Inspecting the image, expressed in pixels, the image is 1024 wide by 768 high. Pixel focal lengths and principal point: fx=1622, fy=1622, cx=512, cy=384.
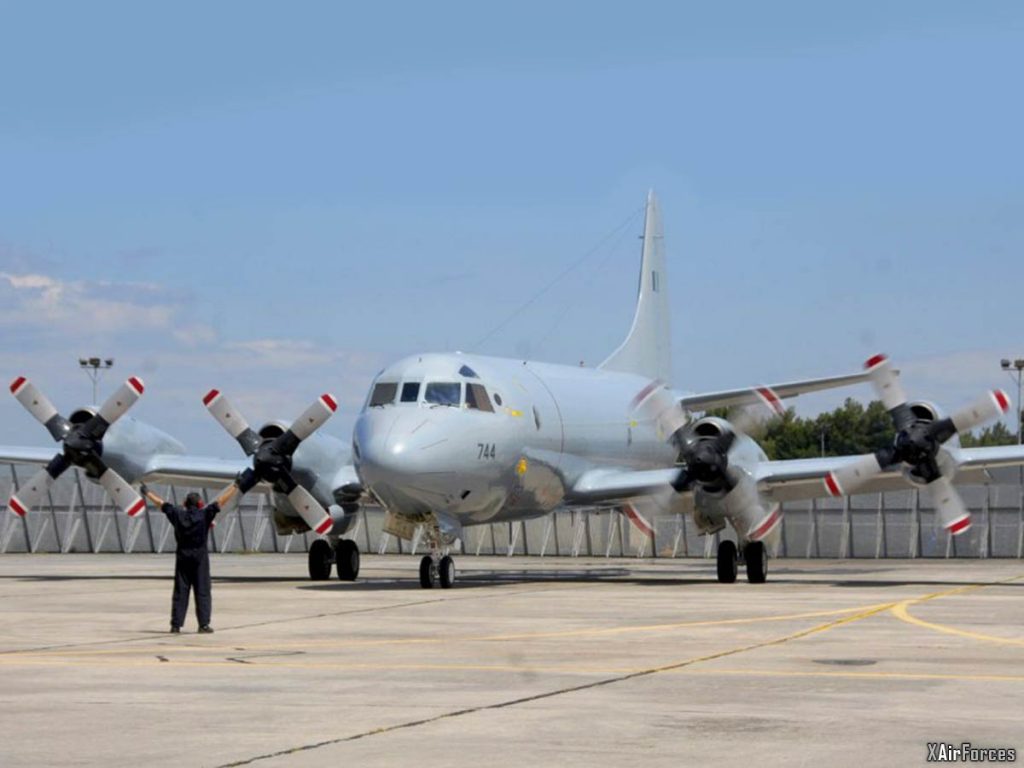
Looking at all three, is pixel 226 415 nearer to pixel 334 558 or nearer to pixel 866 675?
pixel 334 558

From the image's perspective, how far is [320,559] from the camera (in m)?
33.8

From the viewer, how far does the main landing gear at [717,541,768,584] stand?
3188cm

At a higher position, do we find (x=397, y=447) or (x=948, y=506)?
(x=397, y=447)

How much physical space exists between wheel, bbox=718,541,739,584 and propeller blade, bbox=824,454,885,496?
2.40 metres

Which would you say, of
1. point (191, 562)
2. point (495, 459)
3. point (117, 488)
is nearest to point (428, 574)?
point (495, 459)

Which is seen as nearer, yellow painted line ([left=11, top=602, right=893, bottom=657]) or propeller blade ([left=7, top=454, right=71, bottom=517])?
yellow painted line ([left=11, top=602, right=893, bottom=657])

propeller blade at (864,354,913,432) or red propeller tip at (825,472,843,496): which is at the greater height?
propeller blade at (864,354,913,432)

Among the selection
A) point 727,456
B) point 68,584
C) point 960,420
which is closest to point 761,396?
point 727,456

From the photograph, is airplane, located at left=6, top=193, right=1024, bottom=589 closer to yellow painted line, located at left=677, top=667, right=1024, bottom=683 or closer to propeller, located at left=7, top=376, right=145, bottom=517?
propeller, located at left=7, top=376, right=145, bottom=517

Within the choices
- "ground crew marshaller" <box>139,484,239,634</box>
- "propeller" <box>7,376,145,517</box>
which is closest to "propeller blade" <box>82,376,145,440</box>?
"propeller" <box>7,376,145,517</box>

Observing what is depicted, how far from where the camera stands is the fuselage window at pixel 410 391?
29.0 metres

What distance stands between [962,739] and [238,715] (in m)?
5.21

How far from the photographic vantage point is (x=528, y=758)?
1011 cm

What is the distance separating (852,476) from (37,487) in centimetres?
1640
